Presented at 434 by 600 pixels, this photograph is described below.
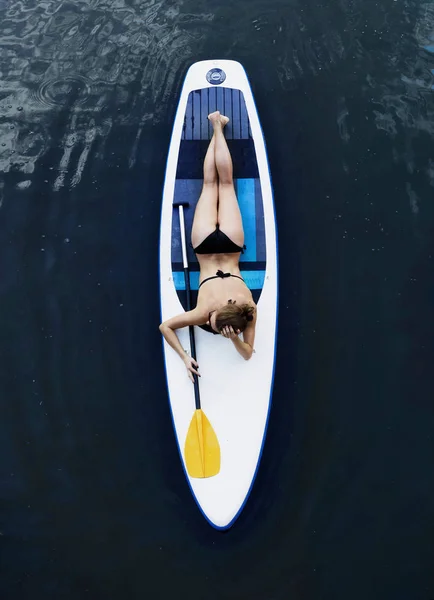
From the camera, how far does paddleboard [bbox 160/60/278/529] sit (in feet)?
13.8

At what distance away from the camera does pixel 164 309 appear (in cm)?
454

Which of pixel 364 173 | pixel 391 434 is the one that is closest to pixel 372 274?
pixel 364 173

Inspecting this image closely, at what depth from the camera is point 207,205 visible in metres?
Answer: 4.55

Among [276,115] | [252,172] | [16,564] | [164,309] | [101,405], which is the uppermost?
[276,115]

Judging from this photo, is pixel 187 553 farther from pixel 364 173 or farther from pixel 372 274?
pixel 364 173

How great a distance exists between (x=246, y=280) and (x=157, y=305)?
0.91 m

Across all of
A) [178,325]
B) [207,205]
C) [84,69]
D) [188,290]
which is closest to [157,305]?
[188,290]

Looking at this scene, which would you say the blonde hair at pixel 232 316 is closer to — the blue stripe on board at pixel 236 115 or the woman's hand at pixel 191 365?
the woman's hand at pixel 191 365

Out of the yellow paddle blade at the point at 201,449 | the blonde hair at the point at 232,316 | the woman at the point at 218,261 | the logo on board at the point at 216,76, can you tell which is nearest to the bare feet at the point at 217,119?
the woman at the point at 218,261

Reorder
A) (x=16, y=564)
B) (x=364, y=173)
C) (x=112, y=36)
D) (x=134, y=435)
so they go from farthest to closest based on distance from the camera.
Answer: (x=112, y=36)
(x=364, y=173)
(x=134, y=435)
(x=16, y=564)

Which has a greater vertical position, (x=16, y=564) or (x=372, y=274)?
(x=372, y=274)

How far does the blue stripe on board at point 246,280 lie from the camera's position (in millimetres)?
4574

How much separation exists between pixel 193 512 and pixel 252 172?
3095 millimetres

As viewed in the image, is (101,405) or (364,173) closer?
(101,405)
